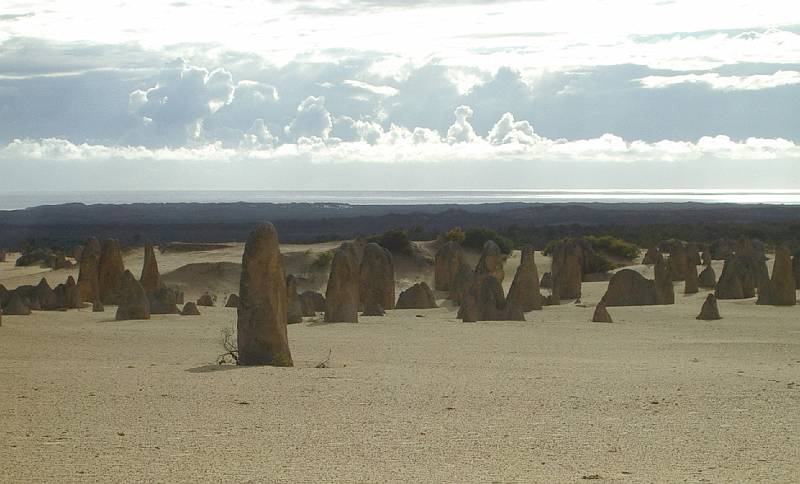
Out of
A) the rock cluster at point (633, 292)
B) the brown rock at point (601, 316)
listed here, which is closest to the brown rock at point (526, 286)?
the rock cluster at point (633, 292)

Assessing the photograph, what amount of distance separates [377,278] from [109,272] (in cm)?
819

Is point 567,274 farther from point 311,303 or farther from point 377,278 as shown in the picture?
point 311,303

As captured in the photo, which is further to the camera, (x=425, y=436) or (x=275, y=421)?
(x=275, y=421)

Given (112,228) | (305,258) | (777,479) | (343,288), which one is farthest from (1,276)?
(112,228)

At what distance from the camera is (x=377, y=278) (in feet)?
104

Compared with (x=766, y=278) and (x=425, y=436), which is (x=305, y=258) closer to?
(x=766, y=278)

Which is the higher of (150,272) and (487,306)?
(150,272)

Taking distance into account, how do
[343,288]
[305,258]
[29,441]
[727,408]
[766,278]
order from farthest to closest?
1. [305,258]
2. [766,278]
3. [343,288]
4. [727,408]
5. [29,441]

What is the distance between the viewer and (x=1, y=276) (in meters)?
50.0

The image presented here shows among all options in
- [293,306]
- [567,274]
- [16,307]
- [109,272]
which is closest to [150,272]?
[109,272]

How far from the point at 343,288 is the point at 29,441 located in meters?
16.1

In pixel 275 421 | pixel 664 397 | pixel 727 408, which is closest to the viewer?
pixel 275 421

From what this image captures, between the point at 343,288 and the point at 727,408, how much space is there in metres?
14.5

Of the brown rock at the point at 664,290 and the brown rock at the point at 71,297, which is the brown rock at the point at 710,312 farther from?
the brown rock at the point at 71,297
